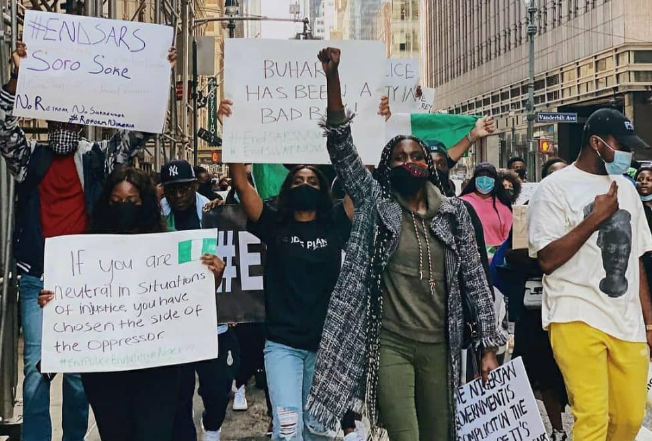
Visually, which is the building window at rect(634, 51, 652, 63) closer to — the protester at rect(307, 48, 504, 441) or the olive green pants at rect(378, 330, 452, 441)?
the protester at rect(307, 48, 504, 441)

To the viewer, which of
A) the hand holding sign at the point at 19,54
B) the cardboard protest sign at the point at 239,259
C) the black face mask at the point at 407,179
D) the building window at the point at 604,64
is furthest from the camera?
the building window at the point at 604,64

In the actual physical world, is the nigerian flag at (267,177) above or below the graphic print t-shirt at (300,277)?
above

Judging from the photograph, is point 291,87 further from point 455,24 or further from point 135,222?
point 455,24

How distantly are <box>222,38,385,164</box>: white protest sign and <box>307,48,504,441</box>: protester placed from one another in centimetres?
96

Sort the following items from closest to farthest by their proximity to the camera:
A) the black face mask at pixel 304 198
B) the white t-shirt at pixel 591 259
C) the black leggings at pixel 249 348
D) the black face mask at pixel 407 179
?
the black face mask at pixel 407 179 → the white t-shirt at pixel 591 259 → the black face mask at pixel 304 198 → the black leggings at pixel 249 348

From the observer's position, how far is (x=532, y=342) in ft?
16.9

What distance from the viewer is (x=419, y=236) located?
3.87 meters

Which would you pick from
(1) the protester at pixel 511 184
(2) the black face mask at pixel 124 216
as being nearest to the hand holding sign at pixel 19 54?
(2) the black face mask at pixel 124 216

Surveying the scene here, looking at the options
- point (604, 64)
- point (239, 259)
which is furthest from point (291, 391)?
point (604, 64)

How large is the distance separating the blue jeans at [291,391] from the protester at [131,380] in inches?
21.9

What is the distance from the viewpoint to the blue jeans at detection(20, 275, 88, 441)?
4609 mm

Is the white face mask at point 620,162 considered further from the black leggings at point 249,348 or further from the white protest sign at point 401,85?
the black leggings at point 249,348

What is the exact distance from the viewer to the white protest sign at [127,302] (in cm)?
374

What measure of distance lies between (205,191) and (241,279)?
3621mm
